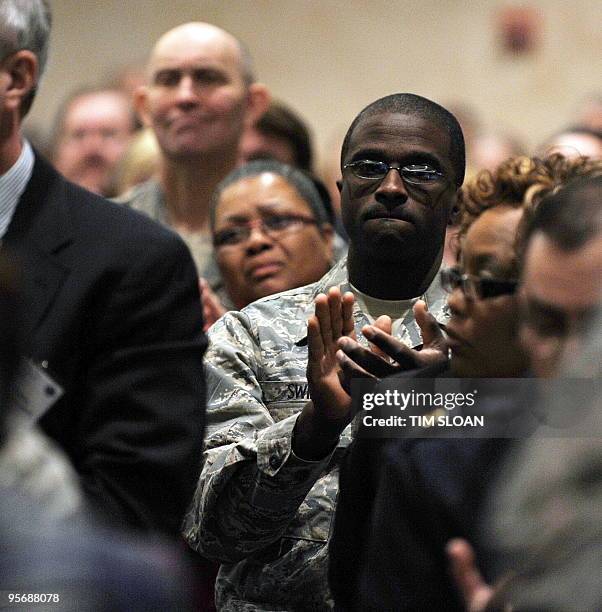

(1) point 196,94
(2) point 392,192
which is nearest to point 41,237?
(2) point 392,192

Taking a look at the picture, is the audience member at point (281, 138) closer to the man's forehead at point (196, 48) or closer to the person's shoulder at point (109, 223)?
→ the man's forehead at point (196, 48)

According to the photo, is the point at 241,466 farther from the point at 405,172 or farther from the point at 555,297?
the point at 555,297

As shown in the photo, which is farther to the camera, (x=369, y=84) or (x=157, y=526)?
(x=369, y=84)

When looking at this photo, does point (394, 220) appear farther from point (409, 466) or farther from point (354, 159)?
point (409, 466)

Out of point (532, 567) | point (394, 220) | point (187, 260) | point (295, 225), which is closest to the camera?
point (532, 567)

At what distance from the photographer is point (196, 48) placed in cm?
418

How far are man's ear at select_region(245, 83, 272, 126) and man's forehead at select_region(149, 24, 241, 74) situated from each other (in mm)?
115

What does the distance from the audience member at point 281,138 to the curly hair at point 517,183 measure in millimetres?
1743

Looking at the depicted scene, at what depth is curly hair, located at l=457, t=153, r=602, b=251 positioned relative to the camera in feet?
9.39

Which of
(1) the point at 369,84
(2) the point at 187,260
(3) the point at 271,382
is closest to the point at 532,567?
(2) the point at 187,260

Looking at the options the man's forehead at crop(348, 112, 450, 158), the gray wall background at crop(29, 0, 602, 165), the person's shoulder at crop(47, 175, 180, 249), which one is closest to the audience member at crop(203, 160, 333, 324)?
the man's forehead at crop(348, 112, 450, 158)

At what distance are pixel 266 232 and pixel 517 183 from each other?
90 centimetres

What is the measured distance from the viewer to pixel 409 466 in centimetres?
230

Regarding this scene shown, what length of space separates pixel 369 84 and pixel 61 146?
73.7 inches
